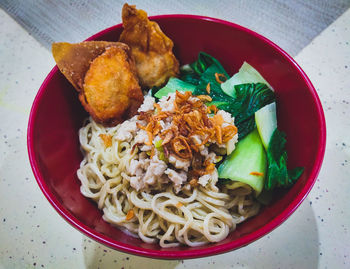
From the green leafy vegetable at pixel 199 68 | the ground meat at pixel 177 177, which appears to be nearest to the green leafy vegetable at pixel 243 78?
the green leafy vegetable at pixel 199 68

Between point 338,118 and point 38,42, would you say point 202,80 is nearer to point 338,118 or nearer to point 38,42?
point 338,118

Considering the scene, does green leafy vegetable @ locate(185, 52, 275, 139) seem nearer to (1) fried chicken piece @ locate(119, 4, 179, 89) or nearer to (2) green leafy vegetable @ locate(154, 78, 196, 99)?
(2) green leafy vegetable @ locate(154, 78, 196, 99)

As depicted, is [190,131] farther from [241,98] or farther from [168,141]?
[241,98]

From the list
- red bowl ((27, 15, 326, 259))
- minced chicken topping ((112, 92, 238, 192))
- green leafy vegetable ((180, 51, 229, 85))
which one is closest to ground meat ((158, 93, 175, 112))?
minced chicken topping ((112, 92, 238, 192))

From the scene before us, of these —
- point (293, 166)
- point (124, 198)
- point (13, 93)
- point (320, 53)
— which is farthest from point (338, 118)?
point (13, 93)

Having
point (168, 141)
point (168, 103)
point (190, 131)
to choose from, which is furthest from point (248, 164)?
point (168, 103)

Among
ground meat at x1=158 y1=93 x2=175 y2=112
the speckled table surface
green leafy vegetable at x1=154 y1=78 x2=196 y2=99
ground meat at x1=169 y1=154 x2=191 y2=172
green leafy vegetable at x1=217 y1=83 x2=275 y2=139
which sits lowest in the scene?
the speckled table surface
